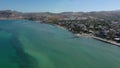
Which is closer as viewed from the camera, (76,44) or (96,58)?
(96,58)

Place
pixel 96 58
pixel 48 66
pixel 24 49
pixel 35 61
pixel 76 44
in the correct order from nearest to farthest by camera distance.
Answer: pixel 48 66
pixel 35 61
pixel 96 58
pixel 24 49
pixel 76 44

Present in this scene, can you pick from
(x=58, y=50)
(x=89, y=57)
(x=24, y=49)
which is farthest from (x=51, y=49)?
(x=89, y=57)

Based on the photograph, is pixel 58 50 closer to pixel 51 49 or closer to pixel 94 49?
pixel 51 49

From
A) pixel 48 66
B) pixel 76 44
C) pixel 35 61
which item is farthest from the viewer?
pixel 76 44

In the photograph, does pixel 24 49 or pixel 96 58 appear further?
pixel 24 49

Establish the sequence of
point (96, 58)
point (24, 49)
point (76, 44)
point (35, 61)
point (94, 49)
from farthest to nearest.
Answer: point (76, 44) → point (94, 49) → point (24, 49) → point (96, 58) → point (35, 61)

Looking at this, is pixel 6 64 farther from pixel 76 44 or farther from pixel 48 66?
pixel 76 44

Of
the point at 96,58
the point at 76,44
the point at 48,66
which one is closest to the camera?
the point at 48,66

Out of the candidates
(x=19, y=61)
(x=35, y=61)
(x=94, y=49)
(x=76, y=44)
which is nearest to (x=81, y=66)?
(x=35, y=61)

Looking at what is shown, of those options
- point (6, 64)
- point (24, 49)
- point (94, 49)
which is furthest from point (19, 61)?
point (94, 49)
